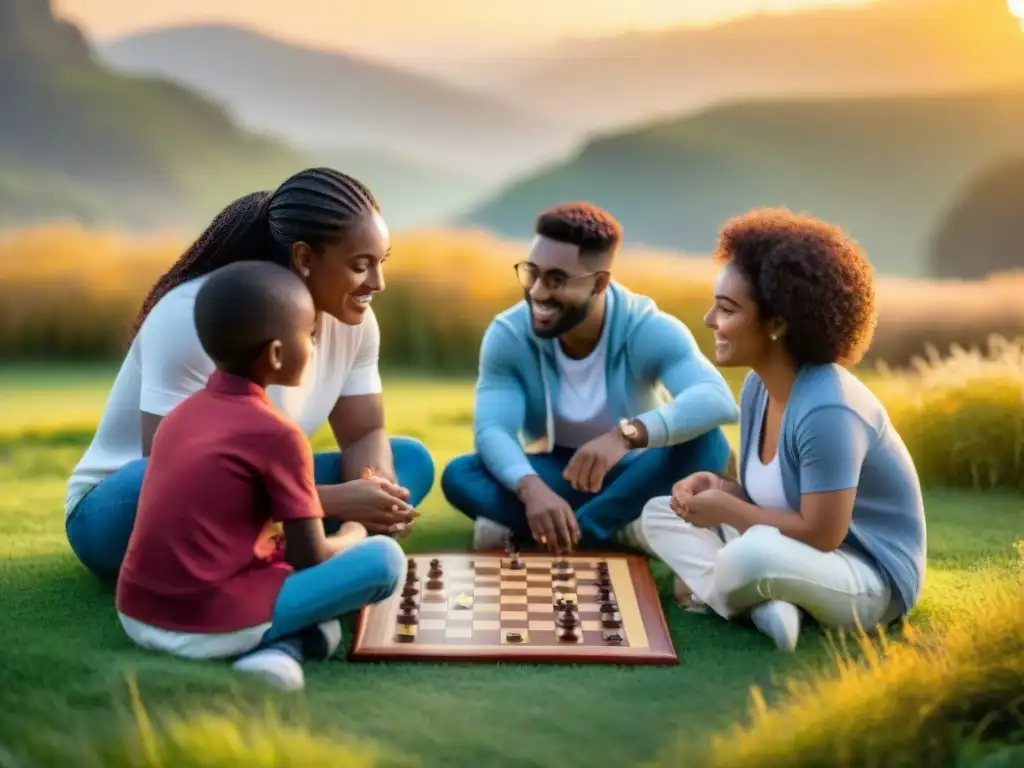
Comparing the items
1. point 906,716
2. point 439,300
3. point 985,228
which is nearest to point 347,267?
point 906,716

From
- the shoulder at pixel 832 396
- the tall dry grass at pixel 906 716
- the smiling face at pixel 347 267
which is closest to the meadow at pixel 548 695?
the tall dry grass at pixel 906 716

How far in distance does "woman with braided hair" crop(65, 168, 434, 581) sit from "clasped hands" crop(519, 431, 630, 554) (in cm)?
52

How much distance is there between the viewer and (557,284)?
4094 mm

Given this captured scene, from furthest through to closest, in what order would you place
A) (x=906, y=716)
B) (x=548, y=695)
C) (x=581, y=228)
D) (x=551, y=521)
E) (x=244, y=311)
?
(x=581, y=228)
(x=551, y=521)
(x=548, y=695)
(x=244, y=311)
(x=906, y=716)

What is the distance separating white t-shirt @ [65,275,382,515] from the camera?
10.7 ft

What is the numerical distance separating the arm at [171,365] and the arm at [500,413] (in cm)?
115

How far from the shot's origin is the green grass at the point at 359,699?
2.38 metres

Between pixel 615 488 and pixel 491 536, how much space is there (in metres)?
0.47

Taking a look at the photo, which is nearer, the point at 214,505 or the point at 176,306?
the point at 214,505

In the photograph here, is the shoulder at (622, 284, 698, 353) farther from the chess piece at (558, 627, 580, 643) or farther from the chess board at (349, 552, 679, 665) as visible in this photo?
the chess piece at (558, 627, 580, 643)

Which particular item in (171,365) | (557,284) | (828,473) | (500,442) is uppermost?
(557,284)

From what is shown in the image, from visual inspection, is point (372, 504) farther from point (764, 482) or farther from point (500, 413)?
point (764, 482)

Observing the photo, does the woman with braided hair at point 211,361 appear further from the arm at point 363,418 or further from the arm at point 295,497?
the arm at point 295,497

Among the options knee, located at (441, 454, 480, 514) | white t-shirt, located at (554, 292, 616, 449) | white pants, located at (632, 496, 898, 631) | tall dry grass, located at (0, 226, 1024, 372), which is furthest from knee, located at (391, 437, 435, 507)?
tall dry grass, located at (0, 226, 1024, 372)
